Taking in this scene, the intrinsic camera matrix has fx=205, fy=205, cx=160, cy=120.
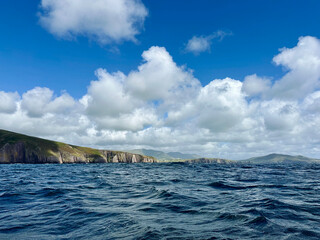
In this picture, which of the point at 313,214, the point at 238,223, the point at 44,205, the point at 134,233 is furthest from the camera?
the point at 44,205

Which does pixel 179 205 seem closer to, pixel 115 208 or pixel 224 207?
pixel 224 207

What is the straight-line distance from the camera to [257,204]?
53.1 ft

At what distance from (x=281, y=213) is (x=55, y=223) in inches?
560

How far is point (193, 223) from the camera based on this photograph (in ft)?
38.0

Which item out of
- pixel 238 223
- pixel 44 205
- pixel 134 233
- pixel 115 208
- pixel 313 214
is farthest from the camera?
pixel 44 205

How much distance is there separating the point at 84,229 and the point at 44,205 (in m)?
7.95

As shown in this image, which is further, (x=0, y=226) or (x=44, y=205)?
(x=44, y=205)

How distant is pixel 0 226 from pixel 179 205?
11.5 meters

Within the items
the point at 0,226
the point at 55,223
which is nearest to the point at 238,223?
the point at 55,223

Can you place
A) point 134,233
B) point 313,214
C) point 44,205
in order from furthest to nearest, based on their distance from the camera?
point 44,205, point 313,214, point 134,233

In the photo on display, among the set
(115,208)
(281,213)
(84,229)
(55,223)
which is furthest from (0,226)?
(281,213)

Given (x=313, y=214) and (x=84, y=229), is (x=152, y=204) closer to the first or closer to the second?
(x=84, y=229)

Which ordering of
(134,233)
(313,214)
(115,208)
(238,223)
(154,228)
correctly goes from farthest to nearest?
(115,208) < (313,214) < (238,223) < (154,228) < (134,233)

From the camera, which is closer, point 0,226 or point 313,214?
point 0,226
